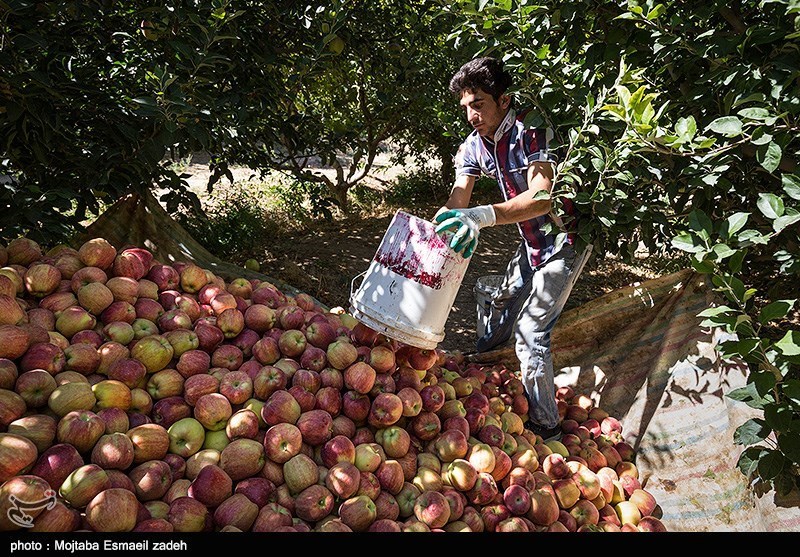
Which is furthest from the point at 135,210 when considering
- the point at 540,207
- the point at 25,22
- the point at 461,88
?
the point at 540,207

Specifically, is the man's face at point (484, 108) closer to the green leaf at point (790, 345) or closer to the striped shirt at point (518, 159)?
the striped shirt at point (518, 159)

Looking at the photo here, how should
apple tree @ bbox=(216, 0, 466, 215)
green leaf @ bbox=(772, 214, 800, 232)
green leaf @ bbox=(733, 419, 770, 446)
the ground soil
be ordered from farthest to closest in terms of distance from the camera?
the ground soil → apple tree @ bbox=(216, 0, 466, 215) → green leaf @ bbox=(733, 419, 770, 446) → green leaf @ bbox=(772, 214, 800, 232)

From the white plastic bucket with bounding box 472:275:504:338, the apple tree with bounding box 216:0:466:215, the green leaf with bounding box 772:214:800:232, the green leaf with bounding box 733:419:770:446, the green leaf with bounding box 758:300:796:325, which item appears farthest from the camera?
the white plastic bucket with bounding box 472:275:504:338

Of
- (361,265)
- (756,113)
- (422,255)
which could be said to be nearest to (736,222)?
(756,113)

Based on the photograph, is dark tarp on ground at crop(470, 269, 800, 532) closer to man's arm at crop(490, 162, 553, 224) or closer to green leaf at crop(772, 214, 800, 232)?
man's arm at crop(490, 162, 553, 224)

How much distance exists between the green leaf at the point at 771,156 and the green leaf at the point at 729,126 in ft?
0.31

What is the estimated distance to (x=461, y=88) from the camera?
9.55 feet

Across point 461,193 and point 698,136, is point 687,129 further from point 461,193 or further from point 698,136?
point 461,193

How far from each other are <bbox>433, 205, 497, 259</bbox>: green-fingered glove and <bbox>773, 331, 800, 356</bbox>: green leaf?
115 centimetres

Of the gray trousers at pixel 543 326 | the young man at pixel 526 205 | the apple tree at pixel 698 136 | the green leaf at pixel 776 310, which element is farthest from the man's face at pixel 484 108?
the green leaf at pixel 776 310

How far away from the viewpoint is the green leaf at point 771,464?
1957 millimetres

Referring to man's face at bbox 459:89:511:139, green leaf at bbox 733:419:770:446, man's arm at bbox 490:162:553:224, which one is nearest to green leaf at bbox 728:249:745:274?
green leaf at bbox 733:419:770:446

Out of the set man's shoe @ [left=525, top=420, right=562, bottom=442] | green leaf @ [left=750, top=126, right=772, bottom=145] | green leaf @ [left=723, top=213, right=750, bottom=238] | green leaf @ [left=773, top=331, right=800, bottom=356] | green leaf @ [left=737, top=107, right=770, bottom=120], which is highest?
green leaf @ [left=737, top=107, right=770, bottom=120]

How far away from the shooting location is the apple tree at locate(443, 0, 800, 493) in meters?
1.82
